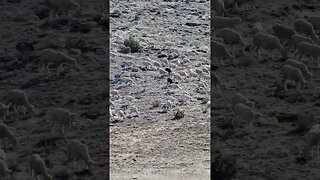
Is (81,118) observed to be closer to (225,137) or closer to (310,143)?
(225,137)

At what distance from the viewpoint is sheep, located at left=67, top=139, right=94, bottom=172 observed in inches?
645

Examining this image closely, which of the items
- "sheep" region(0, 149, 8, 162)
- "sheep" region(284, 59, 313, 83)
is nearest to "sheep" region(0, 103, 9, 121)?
"sheep" region(0, 149, 8, 162)

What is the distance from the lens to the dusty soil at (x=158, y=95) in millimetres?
16922

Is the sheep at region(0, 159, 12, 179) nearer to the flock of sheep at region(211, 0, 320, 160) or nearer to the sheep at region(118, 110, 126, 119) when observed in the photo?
the sheep at region(118, 110, 126, 119)

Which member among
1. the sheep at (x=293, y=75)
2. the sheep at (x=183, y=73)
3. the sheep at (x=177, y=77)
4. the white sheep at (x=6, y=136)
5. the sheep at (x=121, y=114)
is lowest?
the white sheep at (x=6, y=136)

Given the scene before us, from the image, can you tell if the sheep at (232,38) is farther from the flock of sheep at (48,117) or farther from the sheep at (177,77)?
the flock of sheep at (48,117)

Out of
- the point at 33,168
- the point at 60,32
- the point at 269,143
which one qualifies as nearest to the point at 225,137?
the point at 269,143

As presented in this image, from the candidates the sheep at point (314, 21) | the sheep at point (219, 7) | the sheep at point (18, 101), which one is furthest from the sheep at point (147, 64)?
the sheep at point (314, 21)

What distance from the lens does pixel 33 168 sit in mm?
15961

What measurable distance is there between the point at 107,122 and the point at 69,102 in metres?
1.14

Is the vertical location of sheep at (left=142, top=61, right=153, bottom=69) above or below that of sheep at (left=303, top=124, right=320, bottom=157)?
above

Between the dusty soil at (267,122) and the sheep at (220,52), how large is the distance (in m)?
0.29

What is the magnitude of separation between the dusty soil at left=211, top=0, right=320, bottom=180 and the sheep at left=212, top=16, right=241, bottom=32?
22 cm

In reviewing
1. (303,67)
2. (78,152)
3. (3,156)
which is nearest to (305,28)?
(303,67)
